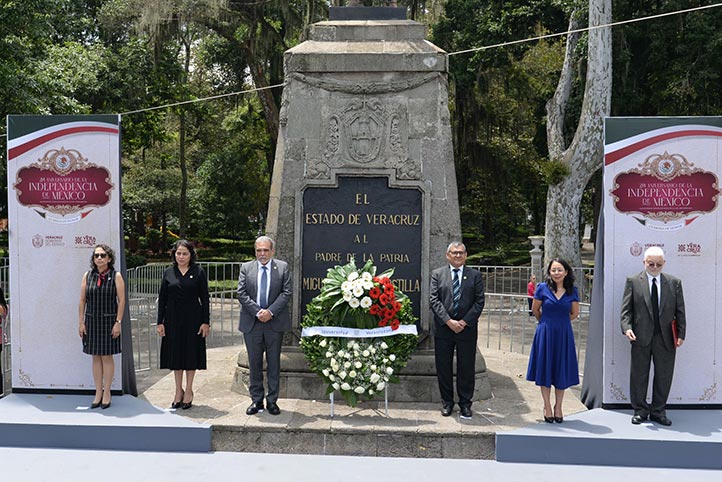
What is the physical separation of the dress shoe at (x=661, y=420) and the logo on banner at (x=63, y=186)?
214 inches

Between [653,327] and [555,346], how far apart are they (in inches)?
34.0

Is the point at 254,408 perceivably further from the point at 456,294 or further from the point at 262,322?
the point at 456,294

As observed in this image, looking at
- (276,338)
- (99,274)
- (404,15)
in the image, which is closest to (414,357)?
(276,338)

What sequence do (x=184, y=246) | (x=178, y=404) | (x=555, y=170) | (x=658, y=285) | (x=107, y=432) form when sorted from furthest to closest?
(x=555, y=170) → (x=178, y=404) → (x=184, y=246) → (x=658, y=285) → (x=107, y=432)

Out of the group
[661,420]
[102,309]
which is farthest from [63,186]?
[661,420]

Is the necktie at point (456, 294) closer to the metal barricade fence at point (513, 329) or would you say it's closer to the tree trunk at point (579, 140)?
the metal barricade fence at point (513, 329)

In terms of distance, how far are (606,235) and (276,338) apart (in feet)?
10.4

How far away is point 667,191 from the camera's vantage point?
22.6ft

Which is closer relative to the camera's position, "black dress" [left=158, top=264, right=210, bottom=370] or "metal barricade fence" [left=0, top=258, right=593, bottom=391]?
"black dress" [left=158, top=264, right=210, bottom=370]

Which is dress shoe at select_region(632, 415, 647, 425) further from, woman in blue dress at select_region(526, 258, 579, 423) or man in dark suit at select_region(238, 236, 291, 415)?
man in dark suit at select_region(238, 236, 291, 415)

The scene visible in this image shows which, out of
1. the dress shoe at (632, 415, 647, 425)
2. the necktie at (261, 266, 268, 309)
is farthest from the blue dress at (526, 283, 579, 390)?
the necktie at (261, 266, 268, 309)

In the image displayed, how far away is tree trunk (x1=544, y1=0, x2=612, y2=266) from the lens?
15.8 metres

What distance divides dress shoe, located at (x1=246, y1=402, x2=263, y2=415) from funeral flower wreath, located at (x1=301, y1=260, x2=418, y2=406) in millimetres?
618

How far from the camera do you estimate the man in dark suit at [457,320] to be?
6641 mm
